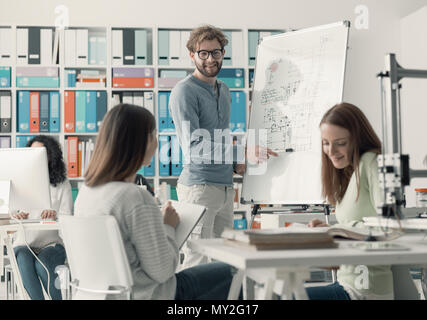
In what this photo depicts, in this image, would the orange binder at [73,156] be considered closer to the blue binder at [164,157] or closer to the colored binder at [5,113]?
the colored binder at [5,113]

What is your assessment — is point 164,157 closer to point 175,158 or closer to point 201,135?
point 175,158

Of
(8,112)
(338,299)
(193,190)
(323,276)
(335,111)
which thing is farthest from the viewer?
(8,112)

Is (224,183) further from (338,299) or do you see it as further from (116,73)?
(116,73)

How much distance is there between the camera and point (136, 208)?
4.94ft

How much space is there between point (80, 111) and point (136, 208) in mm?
3221

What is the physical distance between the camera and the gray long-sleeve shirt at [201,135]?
2648 millimetres

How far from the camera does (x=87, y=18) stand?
16.0ft

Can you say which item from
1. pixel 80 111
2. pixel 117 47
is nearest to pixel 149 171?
pixel 80 111

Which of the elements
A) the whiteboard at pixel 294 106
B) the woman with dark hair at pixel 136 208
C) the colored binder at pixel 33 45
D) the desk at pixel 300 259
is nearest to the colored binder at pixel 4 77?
the colored binder at pixel 33 45

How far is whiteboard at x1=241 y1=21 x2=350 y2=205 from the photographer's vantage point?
2779 mm
